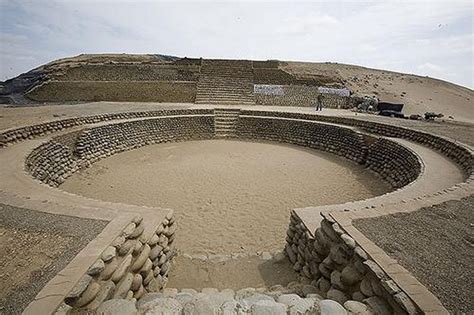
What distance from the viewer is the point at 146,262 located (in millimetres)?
3887

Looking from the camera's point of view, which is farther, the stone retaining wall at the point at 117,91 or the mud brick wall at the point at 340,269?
the stone retaining wall at the point at 117,91

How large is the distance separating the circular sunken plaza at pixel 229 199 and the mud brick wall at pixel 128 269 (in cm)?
2

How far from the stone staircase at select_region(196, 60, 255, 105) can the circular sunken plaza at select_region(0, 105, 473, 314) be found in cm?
340

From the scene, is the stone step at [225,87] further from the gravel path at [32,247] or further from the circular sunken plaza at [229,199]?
the gravel path at [32,247]

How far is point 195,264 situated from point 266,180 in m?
4.56

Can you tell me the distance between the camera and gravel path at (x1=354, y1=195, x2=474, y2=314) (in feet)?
9.02

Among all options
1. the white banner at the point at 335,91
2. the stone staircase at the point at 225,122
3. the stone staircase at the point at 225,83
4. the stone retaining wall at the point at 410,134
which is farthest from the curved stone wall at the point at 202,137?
the white banner at the point at 335,91

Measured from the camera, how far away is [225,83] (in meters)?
20.8

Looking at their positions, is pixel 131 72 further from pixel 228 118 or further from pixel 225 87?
pixel 228 118

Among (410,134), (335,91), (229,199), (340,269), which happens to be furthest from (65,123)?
(335,91)

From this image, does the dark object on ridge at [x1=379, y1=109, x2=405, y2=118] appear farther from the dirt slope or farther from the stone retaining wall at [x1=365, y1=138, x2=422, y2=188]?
the stone retaining wall at [x1=365, y1=138, x2=422, y2=188]

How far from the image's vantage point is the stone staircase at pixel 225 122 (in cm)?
1487

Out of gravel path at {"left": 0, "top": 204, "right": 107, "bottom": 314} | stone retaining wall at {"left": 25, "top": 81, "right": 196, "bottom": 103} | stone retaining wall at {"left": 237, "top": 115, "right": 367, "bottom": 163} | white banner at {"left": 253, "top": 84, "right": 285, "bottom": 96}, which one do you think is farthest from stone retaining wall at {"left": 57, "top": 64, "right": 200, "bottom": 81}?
gravel path at {"left": 0, "top": 204, "right": 107, "bottom": 314}

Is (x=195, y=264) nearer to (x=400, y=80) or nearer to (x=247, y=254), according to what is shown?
(x=247, y=254)
